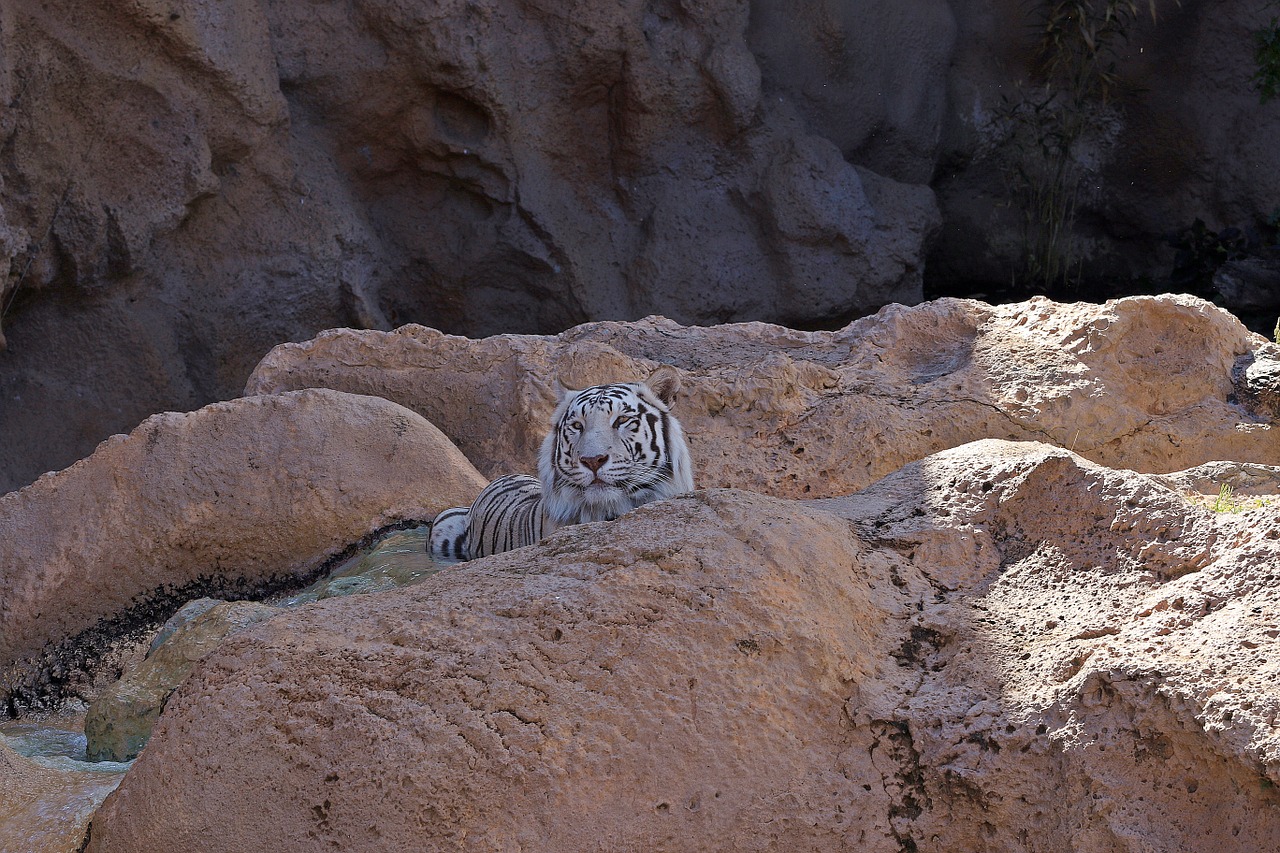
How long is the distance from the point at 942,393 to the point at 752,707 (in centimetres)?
Result: 333

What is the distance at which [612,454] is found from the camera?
14.0ft

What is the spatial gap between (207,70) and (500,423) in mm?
3671

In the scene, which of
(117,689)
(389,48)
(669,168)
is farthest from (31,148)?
(117,689)

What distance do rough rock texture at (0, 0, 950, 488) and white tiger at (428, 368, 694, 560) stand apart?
4177 mm

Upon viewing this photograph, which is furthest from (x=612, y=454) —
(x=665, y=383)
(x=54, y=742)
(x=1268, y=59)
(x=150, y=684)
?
(x=1268, y=59)

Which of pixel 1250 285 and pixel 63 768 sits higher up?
pixel 1250 285

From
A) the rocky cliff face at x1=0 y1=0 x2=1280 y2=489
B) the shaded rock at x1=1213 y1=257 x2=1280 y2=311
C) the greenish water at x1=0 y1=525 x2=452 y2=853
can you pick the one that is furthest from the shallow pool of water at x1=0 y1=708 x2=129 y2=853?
the shaded rock at x1=1213 y1=257 x2=1280 y2=311

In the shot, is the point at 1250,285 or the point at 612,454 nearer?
the point at 612,454

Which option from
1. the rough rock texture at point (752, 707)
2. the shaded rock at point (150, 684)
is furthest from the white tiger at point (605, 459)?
the rough rock texture at point (752, 707)

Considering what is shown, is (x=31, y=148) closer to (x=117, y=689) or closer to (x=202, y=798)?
(x=117, y=689)

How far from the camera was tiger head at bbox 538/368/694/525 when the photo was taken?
168 inches

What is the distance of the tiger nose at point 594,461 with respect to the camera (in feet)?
13.9

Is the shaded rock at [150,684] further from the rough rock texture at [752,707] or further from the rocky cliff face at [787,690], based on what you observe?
the rough rock texture at [752,707]

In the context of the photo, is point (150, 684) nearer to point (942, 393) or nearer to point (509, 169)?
point (942, 393)
